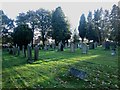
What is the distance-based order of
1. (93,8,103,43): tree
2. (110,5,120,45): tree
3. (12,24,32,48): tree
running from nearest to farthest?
(110,5,120,45): tree, (12,24,32,48): tree, (93,8,103,43): tree

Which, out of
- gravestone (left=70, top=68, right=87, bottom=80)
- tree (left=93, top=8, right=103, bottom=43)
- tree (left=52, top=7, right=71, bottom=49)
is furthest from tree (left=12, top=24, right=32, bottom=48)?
tree (left=93, top=8, right=103, bottom=43)

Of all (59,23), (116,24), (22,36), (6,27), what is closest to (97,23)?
(59,23)

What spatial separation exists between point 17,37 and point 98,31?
109ft

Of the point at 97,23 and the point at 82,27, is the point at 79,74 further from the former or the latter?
the point at 97,23

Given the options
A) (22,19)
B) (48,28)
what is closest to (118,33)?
(48,28)

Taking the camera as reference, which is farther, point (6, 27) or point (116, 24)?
point (6, 27)

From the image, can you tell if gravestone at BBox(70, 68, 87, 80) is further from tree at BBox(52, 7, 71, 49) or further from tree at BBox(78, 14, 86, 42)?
tree at BBox(78, 14, 86, 42)

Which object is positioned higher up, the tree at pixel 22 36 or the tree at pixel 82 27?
the tree at pixel 82 27

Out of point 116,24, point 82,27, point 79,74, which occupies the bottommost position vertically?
point 79,74

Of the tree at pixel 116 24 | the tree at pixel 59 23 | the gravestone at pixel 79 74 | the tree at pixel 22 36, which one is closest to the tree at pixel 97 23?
the tree at pixel 59 23

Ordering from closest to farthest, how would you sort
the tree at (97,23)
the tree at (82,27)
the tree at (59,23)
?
the tree at (59,23) → the tree at (97,23) → the tree at (82,27)

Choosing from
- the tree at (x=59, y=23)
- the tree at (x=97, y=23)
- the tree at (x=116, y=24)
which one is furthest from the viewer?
the tree at (x=97, y=23)

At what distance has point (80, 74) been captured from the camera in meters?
11.0

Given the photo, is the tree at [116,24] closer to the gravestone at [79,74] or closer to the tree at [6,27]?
the gravestone at [79,74]
